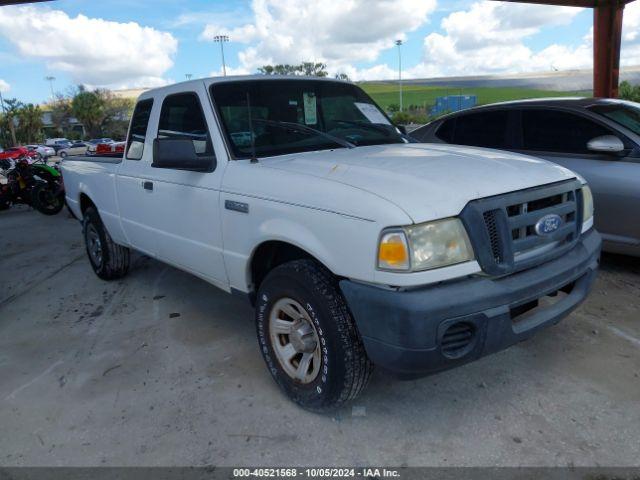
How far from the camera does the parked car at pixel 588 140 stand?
4488mm

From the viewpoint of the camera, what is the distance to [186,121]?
374 cm

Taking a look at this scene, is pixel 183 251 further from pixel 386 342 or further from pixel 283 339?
pixel 386 342

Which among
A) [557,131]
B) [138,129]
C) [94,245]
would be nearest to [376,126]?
[138,129]

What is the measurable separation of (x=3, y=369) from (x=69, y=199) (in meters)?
2.80

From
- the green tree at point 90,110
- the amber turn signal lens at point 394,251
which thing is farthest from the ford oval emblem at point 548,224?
the green tree at point 90,110

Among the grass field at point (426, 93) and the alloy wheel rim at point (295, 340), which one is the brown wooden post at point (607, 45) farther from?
the grass field at point (426, 93)

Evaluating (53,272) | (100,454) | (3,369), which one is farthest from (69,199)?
(100,454)

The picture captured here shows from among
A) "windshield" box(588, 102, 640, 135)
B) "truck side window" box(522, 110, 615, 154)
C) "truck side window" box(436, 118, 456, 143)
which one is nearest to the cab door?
"truck side window" box(436, 118, 456, 143)

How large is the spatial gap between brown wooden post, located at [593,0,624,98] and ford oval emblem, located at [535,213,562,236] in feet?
36.4

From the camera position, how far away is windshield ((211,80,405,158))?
336cm

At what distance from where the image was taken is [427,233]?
2.30 m

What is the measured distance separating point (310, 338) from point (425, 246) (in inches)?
34.7

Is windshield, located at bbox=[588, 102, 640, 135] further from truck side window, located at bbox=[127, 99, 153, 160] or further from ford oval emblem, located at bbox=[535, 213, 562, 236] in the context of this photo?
truck side window, located at bbox=[127, 99, 153, 160]

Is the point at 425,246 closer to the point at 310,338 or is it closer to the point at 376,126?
the point at 310,338
